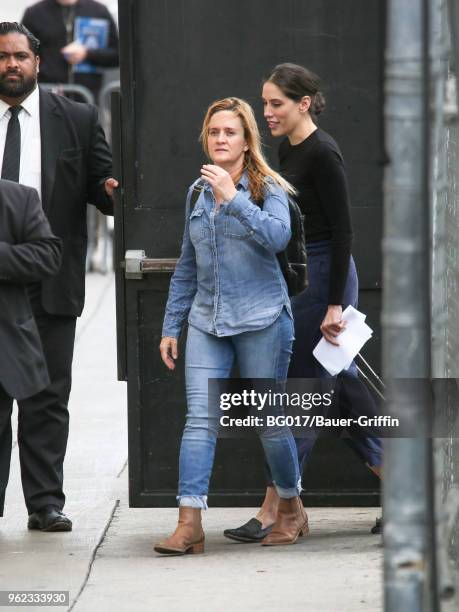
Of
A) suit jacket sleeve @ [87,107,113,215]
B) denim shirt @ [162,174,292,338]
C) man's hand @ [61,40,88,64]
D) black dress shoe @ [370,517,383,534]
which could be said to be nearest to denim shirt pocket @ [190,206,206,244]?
denim shirt @ [162,174,292,338]

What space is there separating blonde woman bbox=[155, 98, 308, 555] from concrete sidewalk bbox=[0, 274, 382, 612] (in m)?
0.26

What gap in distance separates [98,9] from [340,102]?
27.0 ft

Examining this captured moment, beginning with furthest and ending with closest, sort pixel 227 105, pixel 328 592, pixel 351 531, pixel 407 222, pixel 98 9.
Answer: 1. pixel 98 9
2. pixel 351 531
3. pixel 227 105
4. pixel 328 592
5. pixel 407 222

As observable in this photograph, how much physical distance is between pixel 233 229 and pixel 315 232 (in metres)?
0.49

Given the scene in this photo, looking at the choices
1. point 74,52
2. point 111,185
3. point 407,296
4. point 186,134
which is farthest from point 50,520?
point 74,52

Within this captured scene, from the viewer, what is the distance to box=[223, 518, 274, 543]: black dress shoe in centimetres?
646

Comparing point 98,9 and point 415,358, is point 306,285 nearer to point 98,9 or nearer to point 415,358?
point 415,358

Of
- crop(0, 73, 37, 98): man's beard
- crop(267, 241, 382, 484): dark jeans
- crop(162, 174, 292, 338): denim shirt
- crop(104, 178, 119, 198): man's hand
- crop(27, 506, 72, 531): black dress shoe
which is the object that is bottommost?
crop(27, 506, 72, 531): black dress shoe

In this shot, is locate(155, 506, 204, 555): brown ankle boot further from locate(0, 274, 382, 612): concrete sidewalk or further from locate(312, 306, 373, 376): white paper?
locate(312, 306, 373, 376): white paper

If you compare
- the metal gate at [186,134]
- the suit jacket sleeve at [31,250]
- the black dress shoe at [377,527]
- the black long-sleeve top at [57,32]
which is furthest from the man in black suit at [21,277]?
the black long-sleeve top at [57,32]

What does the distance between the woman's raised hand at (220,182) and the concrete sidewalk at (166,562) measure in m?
1.42

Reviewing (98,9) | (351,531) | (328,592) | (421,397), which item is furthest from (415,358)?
(98,9)

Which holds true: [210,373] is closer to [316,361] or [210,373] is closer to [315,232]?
[316,361]

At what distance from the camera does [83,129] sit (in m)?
6.93
